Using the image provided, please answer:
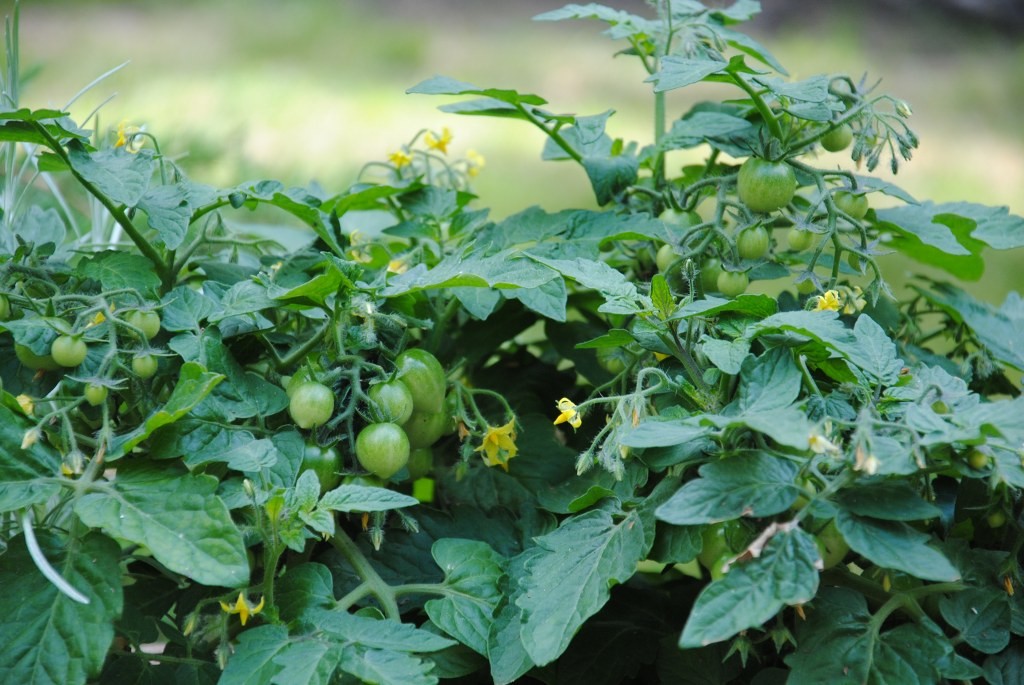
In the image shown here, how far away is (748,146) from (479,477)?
0.31 meters

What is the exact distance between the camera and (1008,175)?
2.83 m

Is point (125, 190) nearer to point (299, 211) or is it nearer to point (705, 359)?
point (299, 211)

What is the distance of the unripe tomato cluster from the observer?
61 centimetres

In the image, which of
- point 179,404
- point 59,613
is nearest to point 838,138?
point 179,404

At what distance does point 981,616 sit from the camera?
561 millimetres

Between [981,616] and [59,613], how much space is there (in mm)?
504

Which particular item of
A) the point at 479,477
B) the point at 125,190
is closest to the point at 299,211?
the point at 125,190

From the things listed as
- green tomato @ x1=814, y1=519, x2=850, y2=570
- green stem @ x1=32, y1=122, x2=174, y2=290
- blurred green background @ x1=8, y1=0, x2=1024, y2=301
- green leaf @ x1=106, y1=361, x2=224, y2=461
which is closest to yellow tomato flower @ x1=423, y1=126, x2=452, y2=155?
green stem @ x1=32, y1=122, x2=174, y2=290

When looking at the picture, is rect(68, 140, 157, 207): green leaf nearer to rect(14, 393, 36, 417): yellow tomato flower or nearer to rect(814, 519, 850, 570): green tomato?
rect(14, 393, 36, 417): yellow tomato flower

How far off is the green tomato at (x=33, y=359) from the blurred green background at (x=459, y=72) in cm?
148

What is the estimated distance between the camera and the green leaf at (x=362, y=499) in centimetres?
55

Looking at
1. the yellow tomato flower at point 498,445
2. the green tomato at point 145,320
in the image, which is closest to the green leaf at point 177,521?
the green tomato at point 145,320

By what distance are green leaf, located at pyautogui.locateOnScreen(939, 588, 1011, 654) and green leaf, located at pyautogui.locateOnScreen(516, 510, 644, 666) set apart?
178 millimetres

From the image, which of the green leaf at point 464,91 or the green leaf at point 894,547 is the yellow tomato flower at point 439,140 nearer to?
the green leaf at point 464,91
